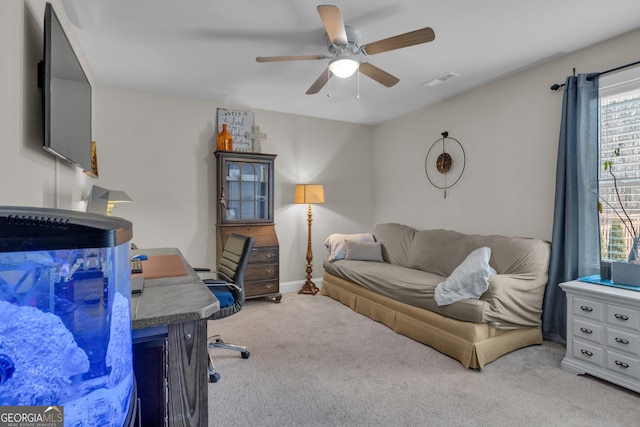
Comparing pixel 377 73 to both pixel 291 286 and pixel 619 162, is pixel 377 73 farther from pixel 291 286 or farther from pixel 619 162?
pixel 291 286

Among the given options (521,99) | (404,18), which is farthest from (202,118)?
(521,99)

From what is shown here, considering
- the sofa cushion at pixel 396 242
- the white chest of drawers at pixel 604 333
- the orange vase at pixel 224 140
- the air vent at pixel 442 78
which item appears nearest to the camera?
the white chest of drawers at pixel 604 333

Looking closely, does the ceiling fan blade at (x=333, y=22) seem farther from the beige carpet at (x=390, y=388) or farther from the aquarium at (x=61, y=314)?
the beige carpet at (x=390, y=388)

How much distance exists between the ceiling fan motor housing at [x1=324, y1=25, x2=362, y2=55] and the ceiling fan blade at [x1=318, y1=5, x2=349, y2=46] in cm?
21

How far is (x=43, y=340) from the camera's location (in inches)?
21.2

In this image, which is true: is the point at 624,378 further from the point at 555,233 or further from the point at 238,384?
the point at 238,384

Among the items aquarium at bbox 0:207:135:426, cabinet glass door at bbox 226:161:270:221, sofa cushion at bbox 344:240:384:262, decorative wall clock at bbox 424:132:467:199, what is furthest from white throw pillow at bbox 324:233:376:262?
aquarium at bbox 0:207:135:426

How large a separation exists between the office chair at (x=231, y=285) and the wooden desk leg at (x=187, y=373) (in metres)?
1.08

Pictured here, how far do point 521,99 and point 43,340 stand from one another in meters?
3.76

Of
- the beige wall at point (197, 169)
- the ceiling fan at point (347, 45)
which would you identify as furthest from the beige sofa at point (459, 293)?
the ceiling fan at point (347, 45)

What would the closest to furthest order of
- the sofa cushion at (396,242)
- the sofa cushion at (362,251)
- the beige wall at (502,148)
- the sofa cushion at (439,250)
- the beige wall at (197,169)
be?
the beige wall at (502,148) → the sofa cushion at (439,250) → the beige wall at (197,169) → the sofa cushion at (396,242) → the sofa cushion at (362,251)

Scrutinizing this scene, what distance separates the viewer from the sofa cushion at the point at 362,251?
4.20 metres

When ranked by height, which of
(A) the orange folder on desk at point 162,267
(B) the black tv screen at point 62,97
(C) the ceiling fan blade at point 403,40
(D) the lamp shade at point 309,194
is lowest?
(A) the orange folder on desk at point 162,267

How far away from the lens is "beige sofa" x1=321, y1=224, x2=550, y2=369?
2.47m
